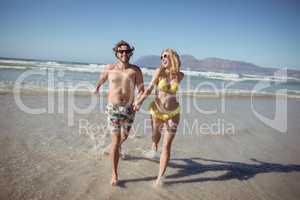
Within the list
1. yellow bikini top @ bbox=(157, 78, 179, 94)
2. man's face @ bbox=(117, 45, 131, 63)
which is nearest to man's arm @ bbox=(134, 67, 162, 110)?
yellow bikini top @ bbox=(157, 78, 179, 94)

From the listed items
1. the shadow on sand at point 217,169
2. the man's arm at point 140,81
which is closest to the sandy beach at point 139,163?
the shadow on sand at point 217,169

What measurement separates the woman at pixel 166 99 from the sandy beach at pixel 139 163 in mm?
688

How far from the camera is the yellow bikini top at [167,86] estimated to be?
3.70 m

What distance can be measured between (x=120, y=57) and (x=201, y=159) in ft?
9.17

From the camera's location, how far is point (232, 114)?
9602 mm

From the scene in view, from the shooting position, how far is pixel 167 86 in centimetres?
373

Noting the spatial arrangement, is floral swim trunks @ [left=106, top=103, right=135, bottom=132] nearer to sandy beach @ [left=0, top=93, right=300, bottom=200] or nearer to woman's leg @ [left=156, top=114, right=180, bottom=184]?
woman's leg @ [left=156, top=114, right=180, bottom=184]

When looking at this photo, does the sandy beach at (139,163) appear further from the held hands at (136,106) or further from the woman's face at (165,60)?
the woman's face at (165,60)

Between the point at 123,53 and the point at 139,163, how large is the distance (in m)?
2.09

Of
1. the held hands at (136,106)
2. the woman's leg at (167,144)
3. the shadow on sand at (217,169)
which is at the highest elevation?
the held hands at (136,106)

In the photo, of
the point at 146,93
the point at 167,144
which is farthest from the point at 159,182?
the point at 146,93

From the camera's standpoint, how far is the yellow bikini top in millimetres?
3701

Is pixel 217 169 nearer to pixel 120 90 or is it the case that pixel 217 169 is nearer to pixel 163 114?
pixel 163 114

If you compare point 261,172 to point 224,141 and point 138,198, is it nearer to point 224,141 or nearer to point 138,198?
point 224,141
